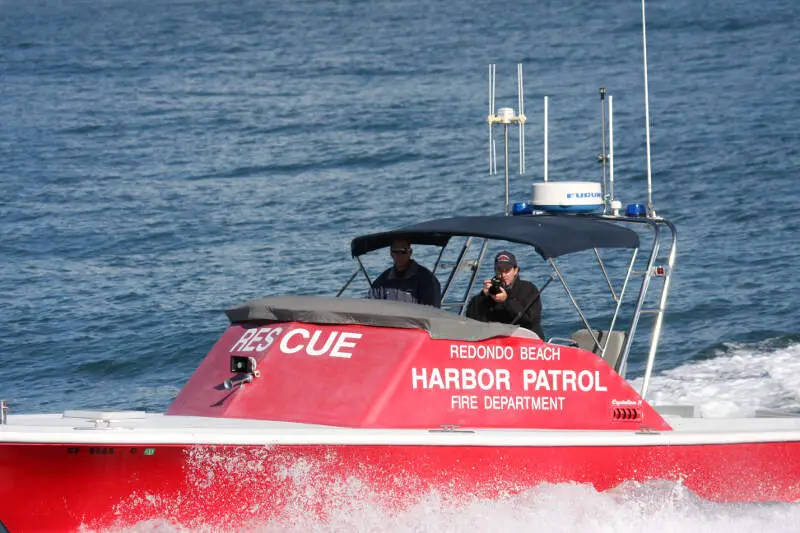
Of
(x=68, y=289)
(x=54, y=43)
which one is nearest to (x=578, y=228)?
(x=68, y=289)

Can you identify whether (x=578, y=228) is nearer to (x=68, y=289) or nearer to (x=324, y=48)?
(x=68, y=289)

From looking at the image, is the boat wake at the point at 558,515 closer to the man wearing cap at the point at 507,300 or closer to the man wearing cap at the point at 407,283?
the man wearing cap at the point at 507,300

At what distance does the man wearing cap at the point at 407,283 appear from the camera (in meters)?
7.92

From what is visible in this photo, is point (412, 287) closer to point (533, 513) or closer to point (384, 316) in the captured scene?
point (384, 316)

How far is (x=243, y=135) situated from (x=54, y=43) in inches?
482

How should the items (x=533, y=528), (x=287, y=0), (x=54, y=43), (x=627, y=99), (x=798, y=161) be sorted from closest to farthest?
(x=533, y=528) → (x=798, y=161) → (x=627, y=99) → (x=54, y=43) → (x=287, y=0)

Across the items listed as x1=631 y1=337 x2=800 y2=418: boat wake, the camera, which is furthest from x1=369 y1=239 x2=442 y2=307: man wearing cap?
x1=631 y1=337 x2=800 y2=418: boat wake

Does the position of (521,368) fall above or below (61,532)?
above

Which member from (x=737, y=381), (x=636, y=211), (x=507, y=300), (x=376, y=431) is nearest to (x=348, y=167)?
(x=737, y=381)

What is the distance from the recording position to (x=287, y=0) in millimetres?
38688

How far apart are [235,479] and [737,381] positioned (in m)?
6.22

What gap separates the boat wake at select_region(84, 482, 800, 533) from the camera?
21.7ft

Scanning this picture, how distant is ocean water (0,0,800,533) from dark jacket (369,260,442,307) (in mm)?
1527

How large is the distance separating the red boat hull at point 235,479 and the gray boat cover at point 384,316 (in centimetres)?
63
